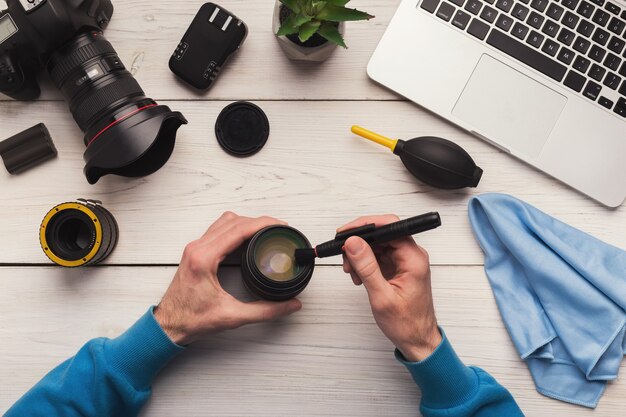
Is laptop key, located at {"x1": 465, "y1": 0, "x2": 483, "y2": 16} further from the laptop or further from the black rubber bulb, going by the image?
the black rubber bulb

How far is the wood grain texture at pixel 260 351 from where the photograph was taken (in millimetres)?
798

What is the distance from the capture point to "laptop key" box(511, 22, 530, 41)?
781 millimetres

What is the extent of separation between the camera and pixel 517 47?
78cm

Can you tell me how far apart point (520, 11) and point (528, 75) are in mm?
87

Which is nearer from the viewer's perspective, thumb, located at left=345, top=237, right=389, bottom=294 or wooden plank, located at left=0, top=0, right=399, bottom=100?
thumb, located at left=345, top=237, right=389, bottom=294

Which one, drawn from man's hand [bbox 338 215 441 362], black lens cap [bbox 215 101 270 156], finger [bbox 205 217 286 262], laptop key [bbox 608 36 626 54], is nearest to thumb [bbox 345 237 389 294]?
man's hand [bbox 338 215 441 362]

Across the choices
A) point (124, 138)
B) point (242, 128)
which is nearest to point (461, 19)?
point (242, 128)

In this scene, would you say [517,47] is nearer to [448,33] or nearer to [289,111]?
[448,33]

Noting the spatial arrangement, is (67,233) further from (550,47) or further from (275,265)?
(550,47)

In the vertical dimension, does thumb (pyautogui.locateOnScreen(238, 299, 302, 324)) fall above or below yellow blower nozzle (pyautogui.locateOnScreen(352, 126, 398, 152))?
below

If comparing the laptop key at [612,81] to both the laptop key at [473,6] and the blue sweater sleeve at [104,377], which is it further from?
Answer: the blue sweater sleeve at [104,377]

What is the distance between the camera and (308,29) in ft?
2.27

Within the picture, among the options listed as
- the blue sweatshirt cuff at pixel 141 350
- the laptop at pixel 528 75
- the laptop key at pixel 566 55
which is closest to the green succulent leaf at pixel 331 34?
the laptop at pixel 528 75

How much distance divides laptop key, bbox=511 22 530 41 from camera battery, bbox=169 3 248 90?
0.38 meters
